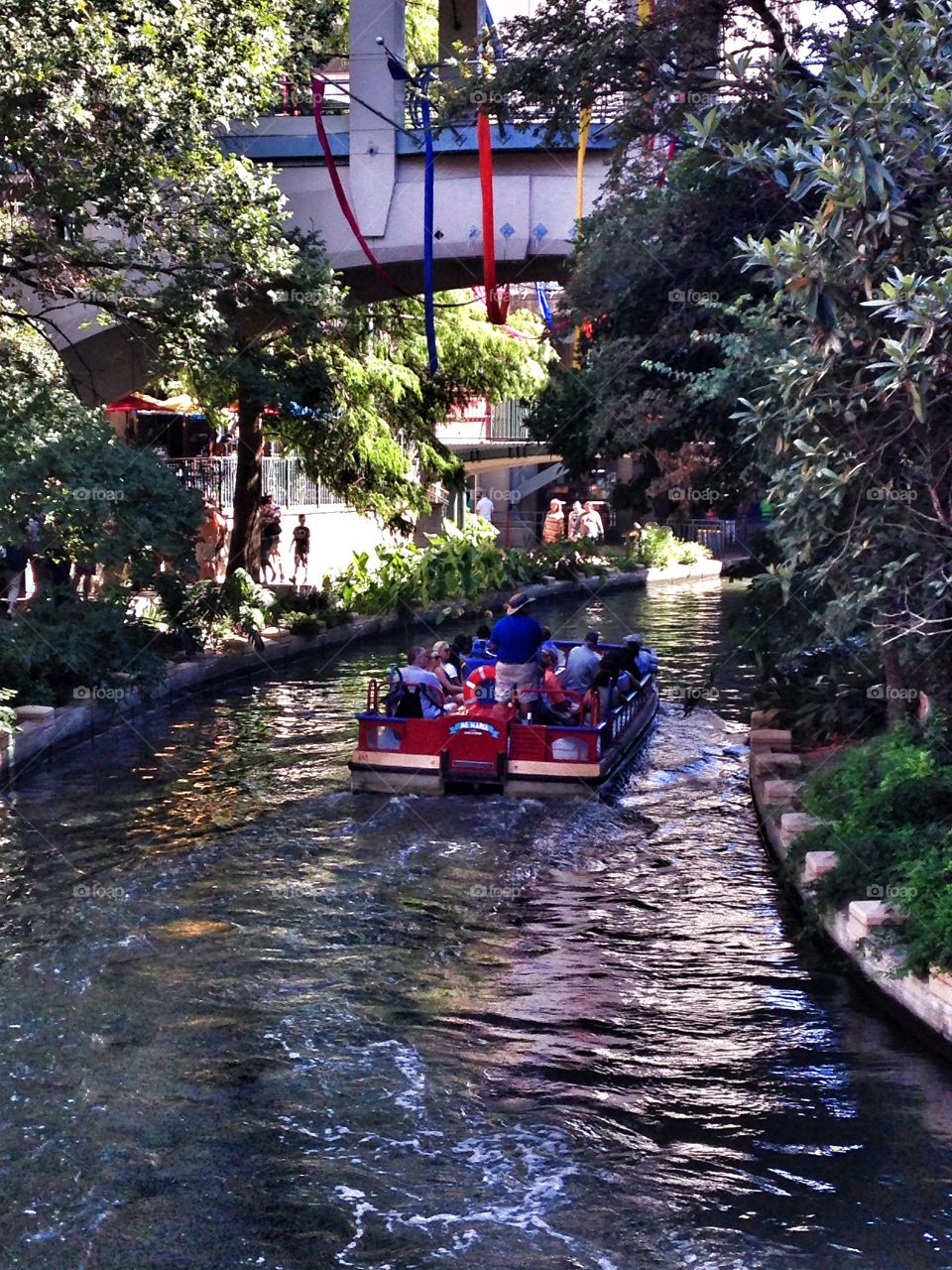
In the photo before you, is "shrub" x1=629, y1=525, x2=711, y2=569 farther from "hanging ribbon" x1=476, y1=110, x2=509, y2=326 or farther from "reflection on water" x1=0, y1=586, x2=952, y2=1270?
"reflection on water" x1=0, y1=586, x2=952, y2=1270

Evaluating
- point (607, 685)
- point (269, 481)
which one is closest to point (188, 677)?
point (607, 685)

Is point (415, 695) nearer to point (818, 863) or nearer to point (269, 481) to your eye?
point (818, 863)

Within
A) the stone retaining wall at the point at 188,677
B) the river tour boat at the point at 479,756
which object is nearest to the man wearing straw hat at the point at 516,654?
the river tour boat at the point at 479,756

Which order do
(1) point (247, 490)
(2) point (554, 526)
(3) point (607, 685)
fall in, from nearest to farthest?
(3) point (607, 685) < (1) point (247, 490) < (2) point (554, 526)

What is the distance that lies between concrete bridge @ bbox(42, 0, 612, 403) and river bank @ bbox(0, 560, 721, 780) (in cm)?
476

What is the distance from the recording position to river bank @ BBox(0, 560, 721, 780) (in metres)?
15.5

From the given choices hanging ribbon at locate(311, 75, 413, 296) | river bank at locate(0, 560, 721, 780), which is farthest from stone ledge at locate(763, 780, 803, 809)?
hanging ribbon at locate(311, 75, 413, 296)

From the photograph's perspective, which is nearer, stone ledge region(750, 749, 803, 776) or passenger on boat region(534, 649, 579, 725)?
stone ledge region(750, 749, 803, 776)

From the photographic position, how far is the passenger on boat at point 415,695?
48.3ft

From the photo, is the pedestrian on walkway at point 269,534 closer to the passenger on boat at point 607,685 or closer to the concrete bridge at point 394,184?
the concrete bridge at point 394,184

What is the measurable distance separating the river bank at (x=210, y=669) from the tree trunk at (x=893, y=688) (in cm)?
803

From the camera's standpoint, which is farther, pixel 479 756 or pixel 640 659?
pixel 640 659

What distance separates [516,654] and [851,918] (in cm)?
611

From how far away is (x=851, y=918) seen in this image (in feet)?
30.7
